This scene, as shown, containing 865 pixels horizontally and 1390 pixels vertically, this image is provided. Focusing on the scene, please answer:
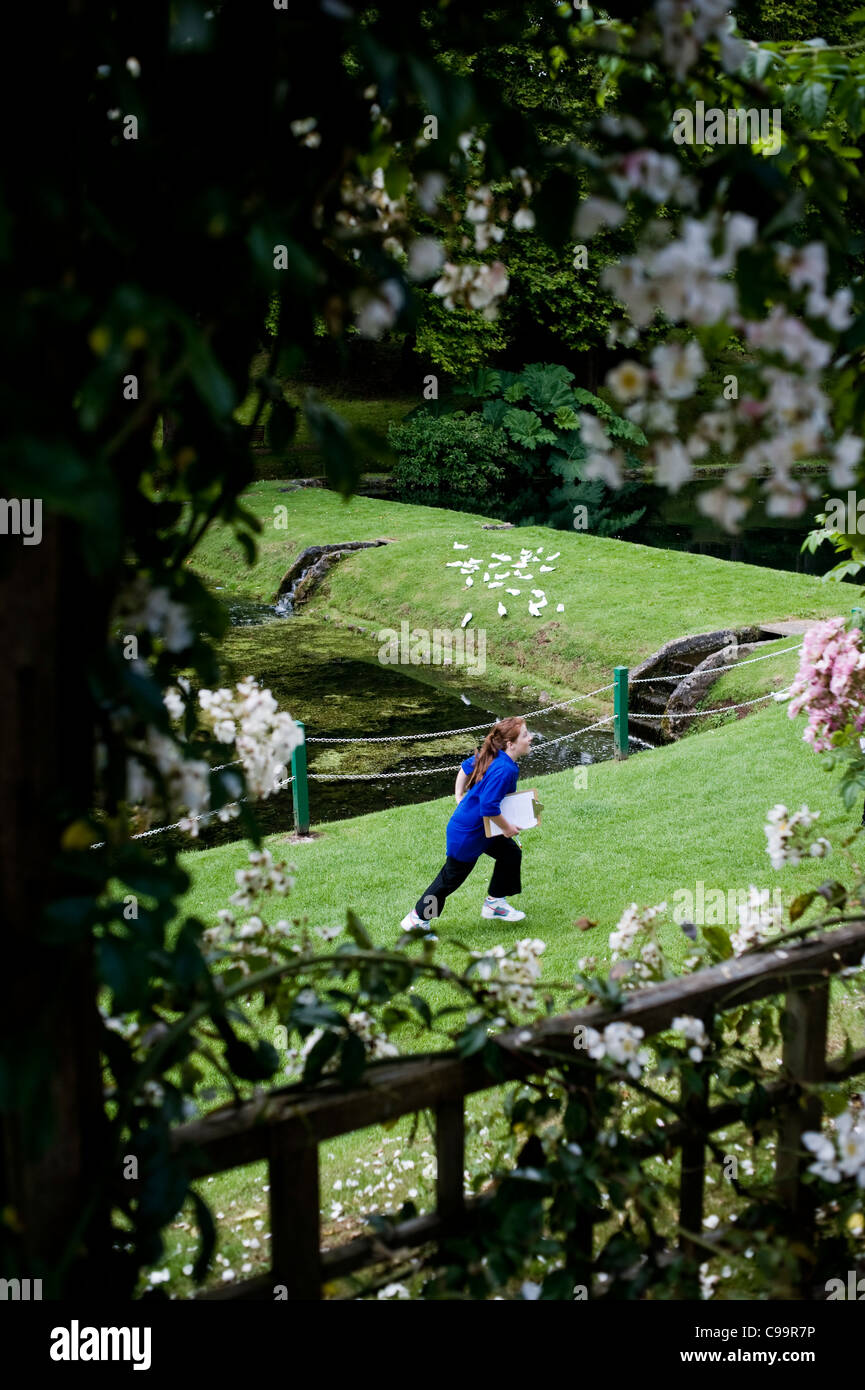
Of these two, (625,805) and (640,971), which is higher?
(640,971)

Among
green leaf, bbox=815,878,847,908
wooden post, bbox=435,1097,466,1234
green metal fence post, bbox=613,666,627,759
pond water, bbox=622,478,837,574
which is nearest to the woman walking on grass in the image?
green metal fence post, bbox=613,666,627,759

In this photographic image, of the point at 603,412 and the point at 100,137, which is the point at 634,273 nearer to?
the point at 100,137

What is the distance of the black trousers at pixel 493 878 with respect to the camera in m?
6.34

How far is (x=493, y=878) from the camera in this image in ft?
21.5

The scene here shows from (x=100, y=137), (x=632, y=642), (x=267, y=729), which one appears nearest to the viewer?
(x=100, y=137)

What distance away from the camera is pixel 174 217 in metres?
1.34

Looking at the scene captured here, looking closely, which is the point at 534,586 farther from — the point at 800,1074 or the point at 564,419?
the point at 564,419

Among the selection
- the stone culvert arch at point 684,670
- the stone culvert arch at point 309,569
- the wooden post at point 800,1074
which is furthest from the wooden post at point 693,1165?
the stone culvert arch at point 309,569

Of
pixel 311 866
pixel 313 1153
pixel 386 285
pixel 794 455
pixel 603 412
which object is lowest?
pixel 311 866

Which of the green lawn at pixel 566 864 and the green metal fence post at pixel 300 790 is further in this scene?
the green metal fence post at pixel 300 790

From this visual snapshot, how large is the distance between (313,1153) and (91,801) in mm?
734

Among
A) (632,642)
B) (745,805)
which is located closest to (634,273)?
(745,805)

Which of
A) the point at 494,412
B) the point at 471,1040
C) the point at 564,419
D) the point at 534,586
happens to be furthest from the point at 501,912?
the point at 564,419

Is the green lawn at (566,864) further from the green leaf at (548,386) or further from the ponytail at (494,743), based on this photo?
the green leaf at (548,386)
